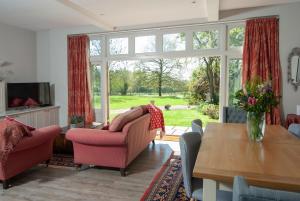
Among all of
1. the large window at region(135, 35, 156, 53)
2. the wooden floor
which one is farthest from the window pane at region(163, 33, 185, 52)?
the wooden floor

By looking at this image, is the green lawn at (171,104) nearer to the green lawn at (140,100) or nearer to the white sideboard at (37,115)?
the green lawn at (140,100)

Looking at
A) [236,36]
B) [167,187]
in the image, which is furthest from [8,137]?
[236,36]

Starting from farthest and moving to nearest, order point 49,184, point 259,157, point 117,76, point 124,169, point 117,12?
point 117,76, point 117,12, point 124,169, point 49,184, point 259,157

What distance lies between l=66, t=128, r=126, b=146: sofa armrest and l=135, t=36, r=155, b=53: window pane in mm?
2943

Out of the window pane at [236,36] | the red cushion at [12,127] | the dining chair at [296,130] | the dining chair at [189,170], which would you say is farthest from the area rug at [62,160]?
the window pane at [236,36]

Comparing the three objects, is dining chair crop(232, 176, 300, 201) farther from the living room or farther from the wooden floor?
the wooden floor

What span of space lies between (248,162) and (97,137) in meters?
2.11

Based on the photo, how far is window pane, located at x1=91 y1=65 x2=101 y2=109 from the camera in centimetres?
605

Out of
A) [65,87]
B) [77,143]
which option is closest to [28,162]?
[77,143]

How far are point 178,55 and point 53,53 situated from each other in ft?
11.1

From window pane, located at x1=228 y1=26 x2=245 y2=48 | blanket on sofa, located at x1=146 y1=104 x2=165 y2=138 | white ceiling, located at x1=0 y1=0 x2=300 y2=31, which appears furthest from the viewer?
window pane, located at x1=228 y1=26 x2=245 y2=48

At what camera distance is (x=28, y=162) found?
3158 millimetres

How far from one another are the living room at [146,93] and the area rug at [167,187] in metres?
0.02

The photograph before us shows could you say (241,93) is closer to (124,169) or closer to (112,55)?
(124,169)
